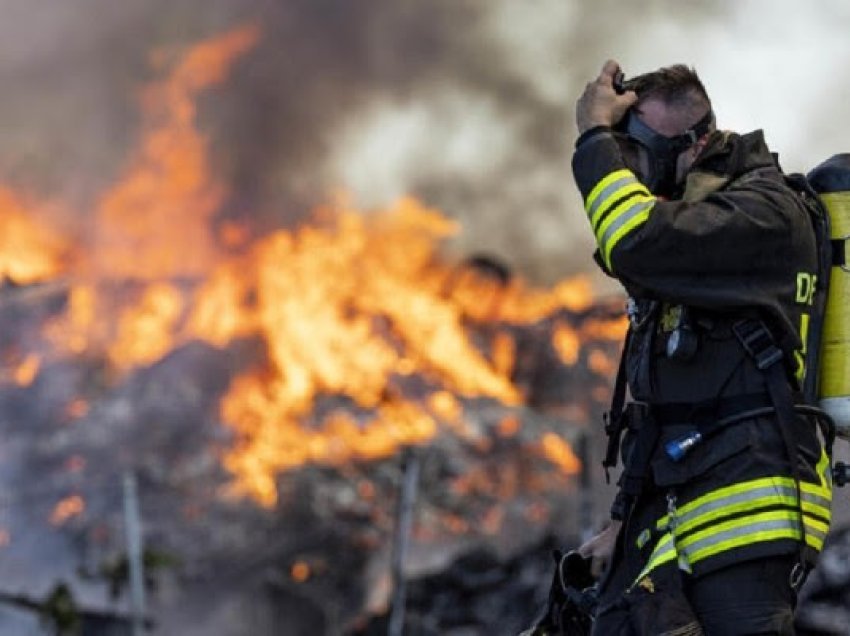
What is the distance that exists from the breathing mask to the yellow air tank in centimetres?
35

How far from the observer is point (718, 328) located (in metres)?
3.02

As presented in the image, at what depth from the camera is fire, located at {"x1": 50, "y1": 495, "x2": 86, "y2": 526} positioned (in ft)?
60.9

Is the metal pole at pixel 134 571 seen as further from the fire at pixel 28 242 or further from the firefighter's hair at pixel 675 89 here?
the firefighter's hair at pixel 675 89

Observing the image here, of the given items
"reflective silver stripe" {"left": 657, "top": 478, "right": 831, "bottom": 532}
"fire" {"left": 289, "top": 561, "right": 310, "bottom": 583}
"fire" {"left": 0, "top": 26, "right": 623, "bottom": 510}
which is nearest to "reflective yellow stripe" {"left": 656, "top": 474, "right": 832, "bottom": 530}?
"reflective silver stripe" {"left": 657, "top": 478, "right": 831, "bottom": 532}

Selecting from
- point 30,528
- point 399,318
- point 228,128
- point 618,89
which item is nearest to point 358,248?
point 399,318

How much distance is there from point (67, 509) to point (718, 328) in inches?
668

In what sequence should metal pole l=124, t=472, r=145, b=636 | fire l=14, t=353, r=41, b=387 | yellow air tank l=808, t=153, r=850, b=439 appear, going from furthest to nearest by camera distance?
fire l=14, t=353, r=41, b=387 → metal pole l=124, t=472, r=145, b=636 → yellow air tank l=808, t=153, r=850, b=439

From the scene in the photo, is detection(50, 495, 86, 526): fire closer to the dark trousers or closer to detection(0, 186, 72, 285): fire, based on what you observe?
detection(0, 186, 72, 285): fire

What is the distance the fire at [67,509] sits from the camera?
18562mm

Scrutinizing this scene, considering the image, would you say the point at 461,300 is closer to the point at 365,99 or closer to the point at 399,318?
the point at 399,318

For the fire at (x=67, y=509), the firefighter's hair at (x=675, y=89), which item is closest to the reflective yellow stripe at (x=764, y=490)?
the firefighter's hair at (x=675, y=89)

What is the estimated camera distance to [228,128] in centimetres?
2464

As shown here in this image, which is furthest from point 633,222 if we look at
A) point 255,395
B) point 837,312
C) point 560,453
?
point 255,395

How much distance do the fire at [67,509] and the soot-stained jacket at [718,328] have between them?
16587 millimetres
